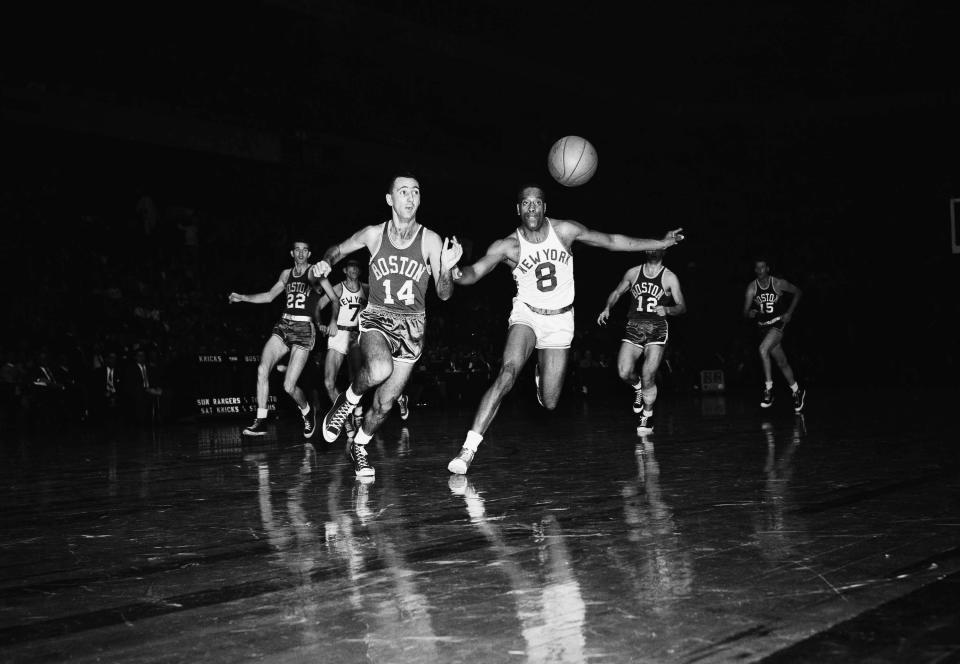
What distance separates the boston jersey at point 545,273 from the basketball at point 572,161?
3926mm

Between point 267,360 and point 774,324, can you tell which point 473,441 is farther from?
point 774,324

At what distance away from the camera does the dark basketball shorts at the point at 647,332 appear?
37.9 ft

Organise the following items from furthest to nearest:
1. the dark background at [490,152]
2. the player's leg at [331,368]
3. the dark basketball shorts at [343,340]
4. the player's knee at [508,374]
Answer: the dark background at [490,152]
the player's leg at [331,368]
the dark basketball shorts at [343,340]
the player's knee at [508,374]

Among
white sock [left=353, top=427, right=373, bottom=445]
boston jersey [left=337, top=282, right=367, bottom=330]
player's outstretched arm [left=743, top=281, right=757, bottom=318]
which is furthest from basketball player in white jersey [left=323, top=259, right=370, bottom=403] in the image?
player's outstretched arm [left=743, top=281, right=757, bottom=318]

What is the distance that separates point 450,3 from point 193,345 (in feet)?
43.1

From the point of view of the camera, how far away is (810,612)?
2971 mm

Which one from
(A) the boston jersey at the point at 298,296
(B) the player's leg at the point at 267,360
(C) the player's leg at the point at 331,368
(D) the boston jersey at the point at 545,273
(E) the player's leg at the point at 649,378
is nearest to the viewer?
(D) the boston jersey at the point at 545,273

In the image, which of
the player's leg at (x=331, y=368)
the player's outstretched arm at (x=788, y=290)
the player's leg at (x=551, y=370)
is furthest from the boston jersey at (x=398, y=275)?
the player's outstretched arm at (x=788, y=290)

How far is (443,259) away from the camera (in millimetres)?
7078

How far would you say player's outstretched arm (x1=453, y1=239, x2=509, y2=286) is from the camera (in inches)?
280

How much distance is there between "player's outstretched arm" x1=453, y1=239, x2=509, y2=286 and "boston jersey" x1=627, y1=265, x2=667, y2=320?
13.7ft

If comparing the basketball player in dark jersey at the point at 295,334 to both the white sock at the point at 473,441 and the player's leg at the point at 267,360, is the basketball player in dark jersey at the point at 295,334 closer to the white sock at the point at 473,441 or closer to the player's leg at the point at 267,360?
the player's leg at the point at 267,360

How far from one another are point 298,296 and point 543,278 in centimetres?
460

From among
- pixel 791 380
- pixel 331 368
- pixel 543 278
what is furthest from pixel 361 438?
pixel 791 380
